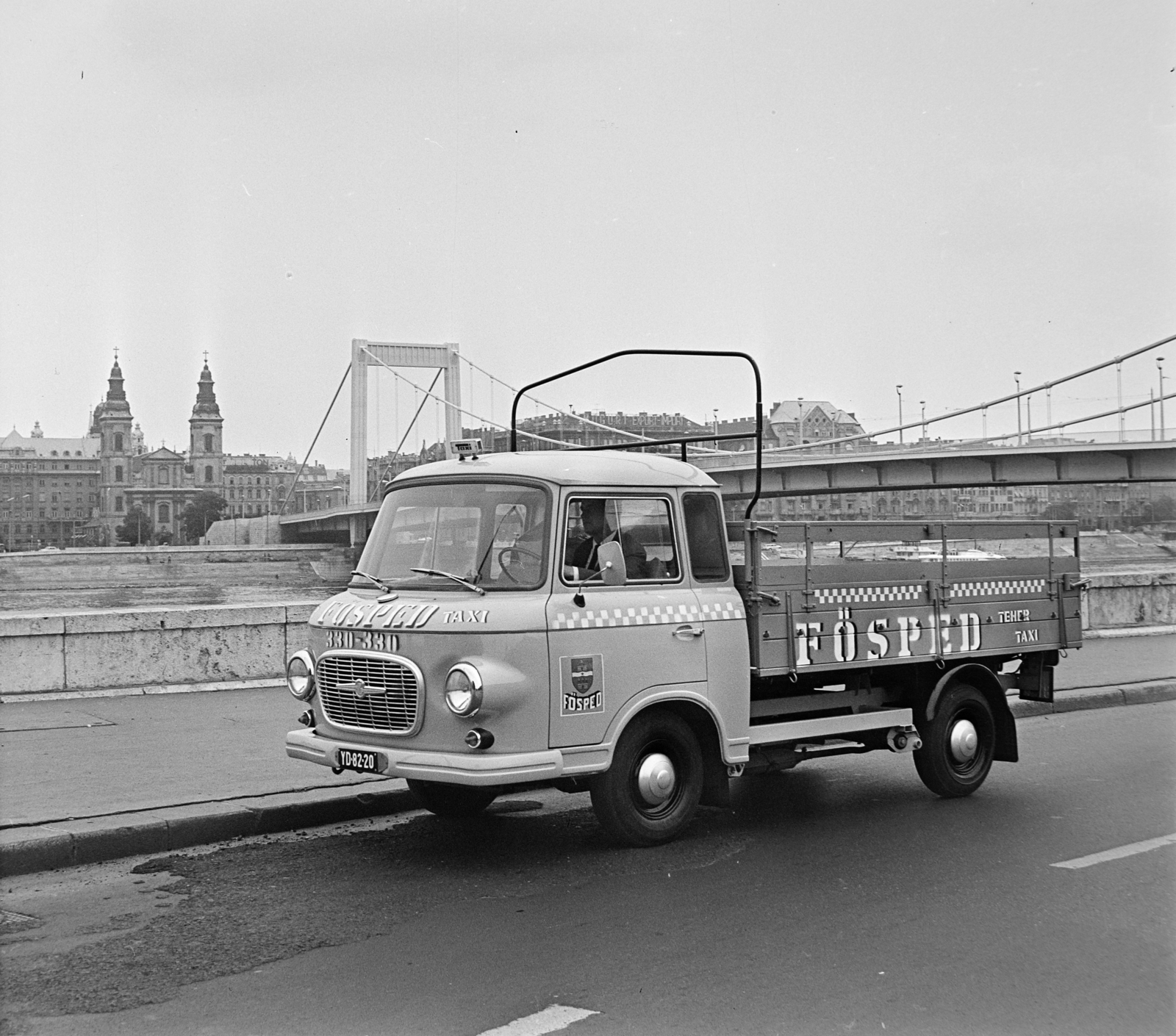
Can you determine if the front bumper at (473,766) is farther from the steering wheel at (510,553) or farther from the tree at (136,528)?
the tree at (136,528)

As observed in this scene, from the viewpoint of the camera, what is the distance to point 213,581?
65.1 m

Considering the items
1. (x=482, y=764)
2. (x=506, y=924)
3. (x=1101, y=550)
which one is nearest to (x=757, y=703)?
(x=482, y=764)

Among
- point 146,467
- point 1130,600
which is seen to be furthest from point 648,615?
point 146,467

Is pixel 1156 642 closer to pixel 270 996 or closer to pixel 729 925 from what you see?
pixel 729 925

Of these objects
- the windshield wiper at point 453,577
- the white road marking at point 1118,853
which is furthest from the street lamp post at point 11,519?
the white road marking at point 1118,853

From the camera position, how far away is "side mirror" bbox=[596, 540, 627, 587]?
22.5 feet

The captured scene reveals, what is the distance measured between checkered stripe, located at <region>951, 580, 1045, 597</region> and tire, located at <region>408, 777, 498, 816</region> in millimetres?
3164

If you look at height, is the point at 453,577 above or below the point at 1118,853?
above

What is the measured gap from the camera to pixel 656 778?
6926mm

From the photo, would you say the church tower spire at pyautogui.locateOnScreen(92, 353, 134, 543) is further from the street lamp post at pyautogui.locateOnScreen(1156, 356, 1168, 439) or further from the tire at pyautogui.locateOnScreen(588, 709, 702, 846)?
the tire at pyautogui.locateOnScreen(588, 709, 702, 846)

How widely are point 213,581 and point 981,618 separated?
198 ft

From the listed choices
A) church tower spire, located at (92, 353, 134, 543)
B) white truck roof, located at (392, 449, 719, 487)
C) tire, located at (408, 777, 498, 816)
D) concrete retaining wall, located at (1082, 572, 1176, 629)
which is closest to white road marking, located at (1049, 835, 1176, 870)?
white truck roof, located at (392, 449, 719, 487)

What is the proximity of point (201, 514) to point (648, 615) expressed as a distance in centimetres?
13885

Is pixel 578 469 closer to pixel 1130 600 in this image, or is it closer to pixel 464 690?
pixel 464 690
